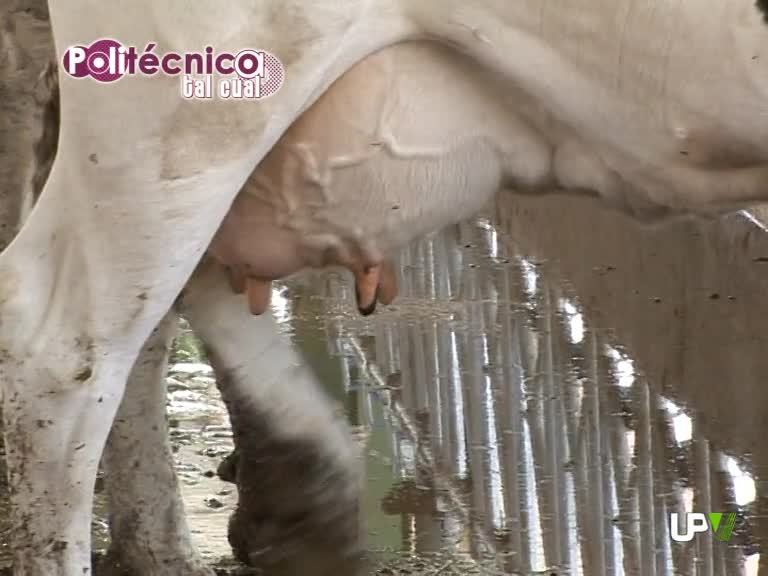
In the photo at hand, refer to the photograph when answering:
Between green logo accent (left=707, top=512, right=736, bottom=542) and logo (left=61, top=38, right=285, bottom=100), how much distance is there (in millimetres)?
1136

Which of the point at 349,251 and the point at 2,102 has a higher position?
the point at 2,102

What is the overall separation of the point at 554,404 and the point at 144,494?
1.09 metres

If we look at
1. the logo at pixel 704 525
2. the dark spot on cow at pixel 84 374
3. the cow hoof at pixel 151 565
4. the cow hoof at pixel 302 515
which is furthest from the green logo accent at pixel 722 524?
the dark spot on cow at pixel 84 374

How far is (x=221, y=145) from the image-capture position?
1.70 metres

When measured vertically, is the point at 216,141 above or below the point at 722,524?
above

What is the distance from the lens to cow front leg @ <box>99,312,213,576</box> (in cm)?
220

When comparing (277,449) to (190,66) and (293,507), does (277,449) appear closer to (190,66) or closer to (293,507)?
(293,507)

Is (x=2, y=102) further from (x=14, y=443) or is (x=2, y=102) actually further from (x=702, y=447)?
(x=702, y=447)

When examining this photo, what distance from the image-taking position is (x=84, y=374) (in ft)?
5.80

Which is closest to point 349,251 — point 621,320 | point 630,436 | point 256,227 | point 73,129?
point 256,227

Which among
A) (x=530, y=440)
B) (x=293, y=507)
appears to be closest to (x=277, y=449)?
(x=293, y=507)

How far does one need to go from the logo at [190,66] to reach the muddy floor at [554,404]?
0.96 meters

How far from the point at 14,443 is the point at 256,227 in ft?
1.46

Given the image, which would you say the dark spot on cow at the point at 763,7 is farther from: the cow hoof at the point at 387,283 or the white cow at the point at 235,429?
the white cow at the point at 235,429
